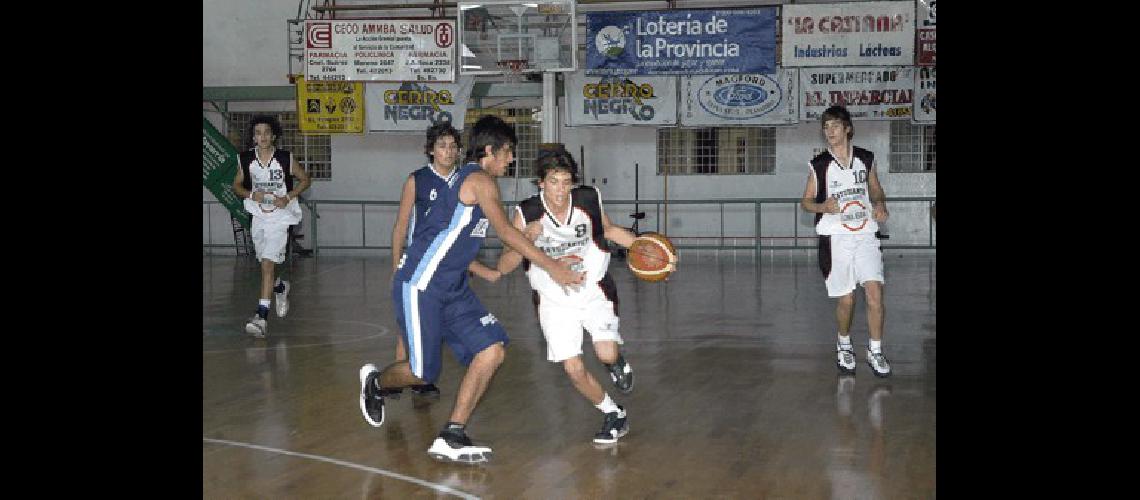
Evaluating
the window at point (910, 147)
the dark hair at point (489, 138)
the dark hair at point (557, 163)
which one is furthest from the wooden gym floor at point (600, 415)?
the window at point (910, 147)

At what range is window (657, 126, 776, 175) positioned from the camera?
23984 mm

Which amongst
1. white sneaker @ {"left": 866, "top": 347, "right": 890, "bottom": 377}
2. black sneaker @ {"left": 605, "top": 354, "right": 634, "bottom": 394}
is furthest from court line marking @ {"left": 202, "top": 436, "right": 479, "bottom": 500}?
white sneaker @ {"left": 866, "top": 347, "right": 890, "bottom": 377}

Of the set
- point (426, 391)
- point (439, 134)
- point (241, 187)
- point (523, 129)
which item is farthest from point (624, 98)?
point (439, 134)

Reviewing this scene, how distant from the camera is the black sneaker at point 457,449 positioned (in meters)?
6.68

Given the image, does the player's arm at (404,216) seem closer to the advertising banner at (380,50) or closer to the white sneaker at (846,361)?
the white sneaker at (846,361)

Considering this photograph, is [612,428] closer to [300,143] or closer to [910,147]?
[910,147]

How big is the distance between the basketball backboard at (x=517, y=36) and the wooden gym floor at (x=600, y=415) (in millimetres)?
5966

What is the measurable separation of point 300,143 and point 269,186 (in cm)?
1364

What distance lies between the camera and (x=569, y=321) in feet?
23.5
